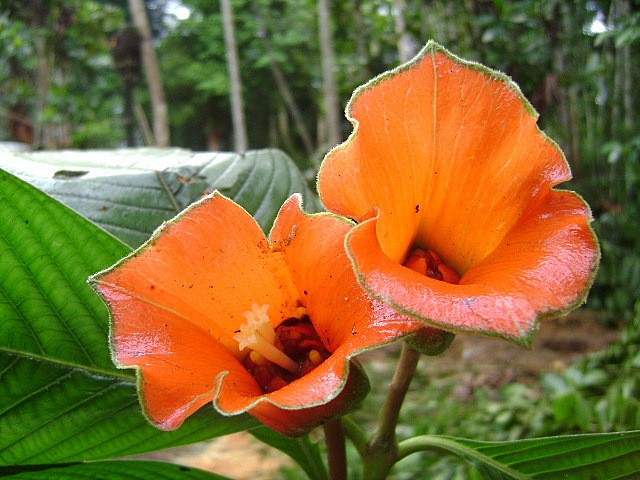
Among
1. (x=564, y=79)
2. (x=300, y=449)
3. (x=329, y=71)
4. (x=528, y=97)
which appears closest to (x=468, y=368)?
(x=528, y=97)

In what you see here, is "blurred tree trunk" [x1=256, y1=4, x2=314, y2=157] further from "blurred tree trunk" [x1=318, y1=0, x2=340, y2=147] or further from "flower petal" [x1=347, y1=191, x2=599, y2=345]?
"flower petal" [x1=347, y1=191, x2=599, y2=345]

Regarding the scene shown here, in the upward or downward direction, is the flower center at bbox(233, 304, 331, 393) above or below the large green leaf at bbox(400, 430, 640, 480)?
above

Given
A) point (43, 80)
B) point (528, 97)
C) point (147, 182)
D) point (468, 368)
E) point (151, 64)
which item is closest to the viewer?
point (147, 182)

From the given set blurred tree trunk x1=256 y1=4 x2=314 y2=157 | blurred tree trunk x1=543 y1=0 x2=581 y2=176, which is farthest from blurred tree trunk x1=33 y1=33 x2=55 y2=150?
blurred tree trunk x1=543 y1=0 x2=581 y2=176

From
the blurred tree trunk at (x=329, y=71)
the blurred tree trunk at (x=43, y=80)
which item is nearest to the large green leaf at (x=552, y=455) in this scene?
the blurred tree trunk at (x=329, y=71)

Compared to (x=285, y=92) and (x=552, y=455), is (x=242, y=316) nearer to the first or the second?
(x=552, y=455)

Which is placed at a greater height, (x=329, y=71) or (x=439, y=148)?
(x=439, y=148)

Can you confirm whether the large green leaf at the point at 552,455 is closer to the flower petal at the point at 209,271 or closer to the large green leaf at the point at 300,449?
the large green leaf at the point at 300,449
